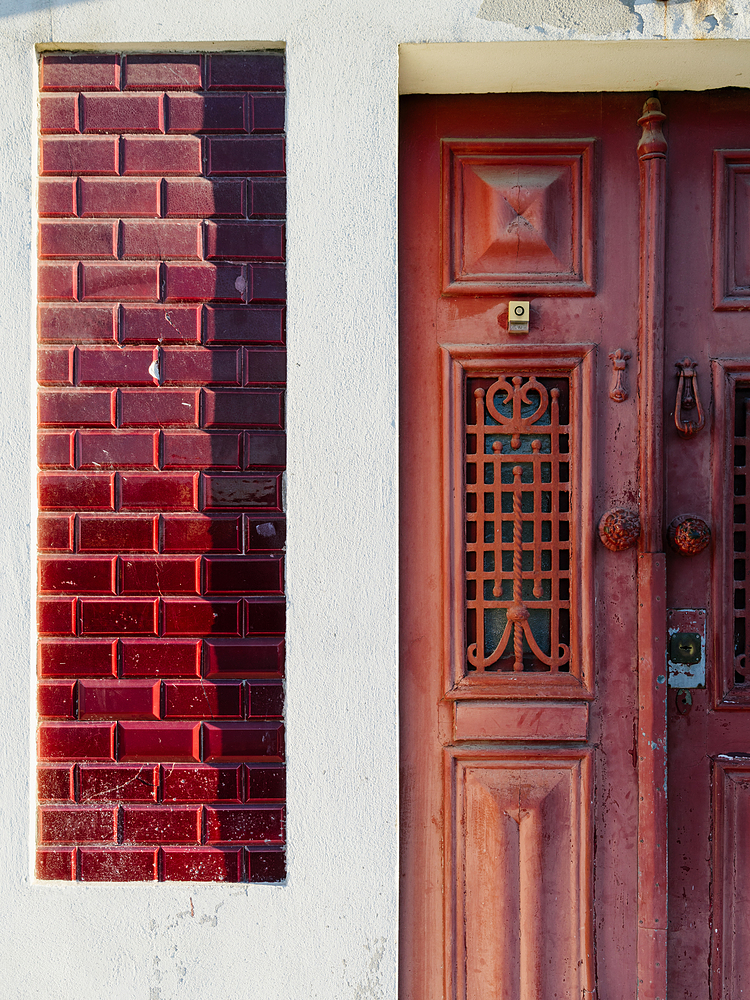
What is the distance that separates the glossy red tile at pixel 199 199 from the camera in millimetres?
1812

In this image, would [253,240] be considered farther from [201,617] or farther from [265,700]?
[265,700]

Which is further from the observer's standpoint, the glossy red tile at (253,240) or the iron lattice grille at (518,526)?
the iron lattice grille at (518,526)

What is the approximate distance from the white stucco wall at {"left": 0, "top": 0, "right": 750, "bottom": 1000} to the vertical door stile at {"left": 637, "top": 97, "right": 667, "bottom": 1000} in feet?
1.18

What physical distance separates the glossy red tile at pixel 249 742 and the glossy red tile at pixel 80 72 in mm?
1829

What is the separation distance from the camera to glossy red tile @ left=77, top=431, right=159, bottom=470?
71.7 inches

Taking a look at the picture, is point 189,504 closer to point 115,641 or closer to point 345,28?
point 115,641

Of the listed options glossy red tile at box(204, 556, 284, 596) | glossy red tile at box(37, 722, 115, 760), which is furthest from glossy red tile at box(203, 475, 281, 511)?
glossy red tile at box(37, 722, 115, 760)

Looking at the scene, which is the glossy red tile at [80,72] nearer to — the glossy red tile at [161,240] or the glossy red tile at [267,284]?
the glossy red tile at [161,240]

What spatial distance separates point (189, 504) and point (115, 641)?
0.44m

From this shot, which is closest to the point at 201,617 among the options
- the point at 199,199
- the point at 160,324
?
the point at 160,324

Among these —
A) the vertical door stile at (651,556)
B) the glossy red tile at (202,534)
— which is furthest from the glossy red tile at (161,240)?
the vertical door stile at (651,556)

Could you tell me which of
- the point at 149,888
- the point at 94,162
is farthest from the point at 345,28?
the point at 149,888

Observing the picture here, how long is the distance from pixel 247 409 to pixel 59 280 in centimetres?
65

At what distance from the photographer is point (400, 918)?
6.33 feet
